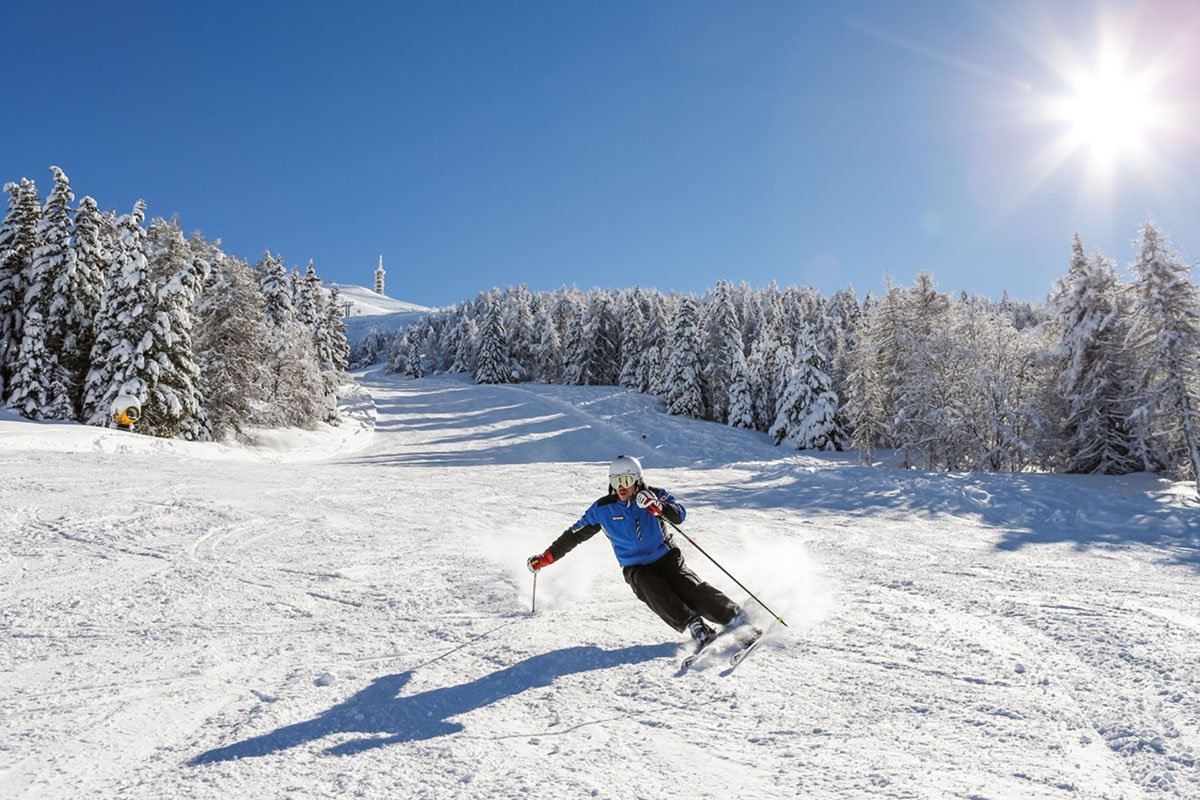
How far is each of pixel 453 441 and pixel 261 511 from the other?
24512mm

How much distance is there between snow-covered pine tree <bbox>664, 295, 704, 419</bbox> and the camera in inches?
1989

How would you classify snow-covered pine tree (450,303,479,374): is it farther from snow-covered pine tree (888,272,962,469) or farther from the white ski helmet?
the white ski helmet

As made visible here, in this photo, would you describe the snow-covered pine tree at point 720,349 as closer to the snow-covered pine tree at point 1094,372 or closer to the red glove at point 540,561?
the snow-covered pine tree at point 1094,372

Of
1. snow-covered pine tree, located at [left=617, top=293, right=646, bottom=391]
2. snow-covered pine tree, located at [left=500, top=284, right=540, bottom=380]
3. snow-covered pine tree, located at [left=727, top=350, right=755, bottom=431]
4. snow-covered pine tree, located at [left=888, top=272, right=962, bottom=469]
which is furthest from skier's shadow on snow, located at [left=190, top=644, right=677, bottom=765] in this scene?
snow-covered pine tree, located at [left=500, top=284, right=540, bottom=380]

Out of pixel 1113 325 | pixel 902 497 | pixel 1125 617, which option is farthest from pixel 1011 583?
pixel 1113 325

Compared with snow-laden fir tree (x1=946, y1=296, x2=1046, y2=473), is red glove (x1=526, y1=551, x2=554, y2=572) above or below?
below

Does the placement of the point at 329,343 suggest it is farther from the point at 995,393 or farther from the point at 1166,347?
the point at 1166,347

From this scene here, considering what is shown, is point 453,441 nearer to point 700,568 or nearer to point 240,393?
point 240,393

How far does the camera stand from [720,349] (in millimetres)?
54281

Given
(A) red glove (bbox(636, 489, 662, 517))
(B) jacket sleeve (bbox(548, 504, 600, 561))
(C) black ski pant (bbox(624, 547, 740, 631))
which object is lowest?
(C) black ski pant (bbox(624, 547, 740, 631))

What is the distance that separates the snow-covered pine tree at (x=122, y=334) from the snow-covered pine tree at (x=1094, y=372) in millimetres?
35482

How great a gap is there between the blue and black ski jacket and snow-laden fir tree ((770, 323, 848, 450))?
125ft

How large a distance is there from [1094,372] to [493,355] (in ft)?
191

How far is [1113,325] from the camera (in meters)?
23.6
